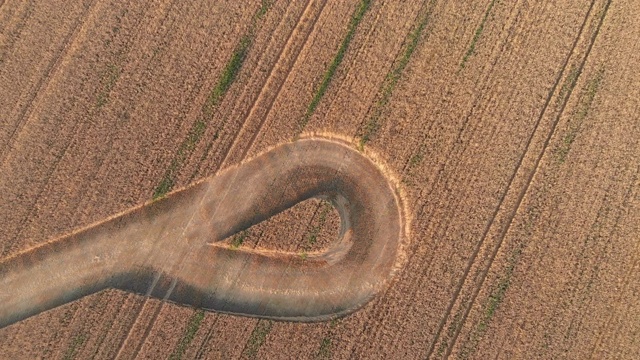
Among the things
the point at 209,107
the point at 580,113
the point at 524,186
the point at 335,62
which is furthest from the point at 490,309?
the point at 209,107

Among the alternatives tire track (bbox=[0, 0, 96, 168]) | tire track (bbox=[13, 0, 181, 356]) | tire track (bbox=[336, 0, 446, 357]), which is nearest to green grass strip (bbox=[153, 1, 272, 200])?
tire track (bbox=[13, 0, 181, 356])

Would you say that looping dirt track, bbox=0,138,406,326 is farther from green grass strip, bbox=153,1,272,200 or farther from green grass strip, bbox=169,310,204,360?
green grass strip, bbox=153,1,272,200

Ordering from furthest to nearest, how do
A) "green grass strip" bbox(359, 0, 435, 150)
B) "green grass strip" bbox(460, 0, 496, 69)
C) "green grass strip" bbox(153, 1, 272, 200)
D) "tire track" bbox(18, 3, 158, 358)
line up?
"green grass strip" bbox(460, 0, 496, 69), "green grass strip" bbox(359, 0, 435, 150), "green grass strip" bbox(153, 1, 272, 200), "tire track" bbox(18, 3, 158, 358)

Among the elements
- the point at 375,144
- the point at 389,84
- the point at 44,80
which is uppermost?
the point at 389,84

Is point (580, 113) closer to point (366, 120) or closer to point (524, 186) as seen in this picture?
point (524, 186)

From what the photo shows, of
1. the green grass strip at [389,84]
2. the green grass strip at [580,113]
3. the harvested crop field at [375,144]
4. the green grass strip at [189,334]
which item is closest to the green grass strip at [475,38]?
the harvested crop field at [375,144]

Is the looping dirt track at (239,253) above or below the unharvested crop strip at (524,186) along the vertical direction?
below

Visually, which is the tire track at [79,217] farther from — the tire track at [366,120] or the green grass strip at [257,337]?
the tire track at [366,120]
